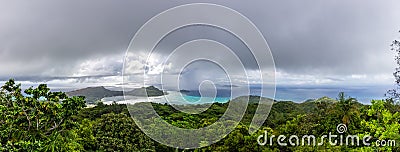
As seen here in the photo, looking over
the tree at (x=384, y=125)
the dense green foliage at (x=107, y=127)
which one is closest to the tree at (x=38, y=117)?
the dense green foliage at (x=107, y=127)

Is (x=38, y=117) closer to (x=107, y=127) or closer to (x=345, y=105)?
(x=107, y=127)

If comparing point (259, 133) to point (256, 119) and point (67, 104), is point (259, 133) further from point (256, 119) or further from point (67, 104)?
point (67, 104)

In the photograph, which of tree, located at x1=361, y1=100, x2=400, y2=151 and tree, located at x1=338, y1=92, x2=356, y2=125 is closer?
tree, located at x1=361, y1=100, x2=400, y2=151

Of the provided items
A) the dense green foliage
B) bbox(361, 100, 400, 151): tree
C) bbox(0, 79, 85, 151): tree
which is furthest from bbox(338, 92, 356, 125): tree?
bbox(0, 79, 85, 151): tree

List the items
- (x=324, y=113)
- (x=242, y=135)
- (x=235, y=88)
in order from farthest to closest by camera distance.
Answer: (x=242, y=135) → (x=324, y=113) → (x=235, y=88)

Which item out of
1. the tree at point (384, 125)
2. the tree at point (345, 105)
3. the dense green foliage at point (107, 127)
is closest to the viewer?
the tree at point (384, 125)

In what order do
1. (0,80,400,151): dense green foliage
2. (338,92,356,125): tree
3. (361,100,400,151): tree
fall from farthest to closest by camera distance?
(338,92,356,125): tree → (0,80,400,151): dense green foliage → (361,100,400,151): tree

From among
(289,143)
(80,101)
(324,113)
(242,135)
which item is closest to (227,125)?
(242,135)

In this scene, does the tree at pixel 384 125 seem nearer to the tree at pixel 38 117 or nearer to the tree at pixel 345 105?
the tree at pixel 345 105

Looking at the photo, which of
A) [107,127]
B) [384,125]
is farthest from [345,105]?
[107,127]

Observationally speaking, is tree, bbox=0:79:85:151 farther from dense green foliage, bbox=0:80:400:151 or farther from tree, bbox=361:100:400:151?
tree, bbox=361:100:400:151

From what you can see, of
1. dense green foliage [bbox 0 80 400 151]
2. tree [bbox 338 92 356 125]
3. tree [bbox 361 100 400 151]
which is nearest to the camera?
tree [bbox 361 100 400 151]
